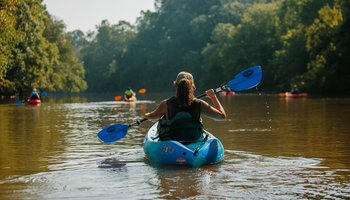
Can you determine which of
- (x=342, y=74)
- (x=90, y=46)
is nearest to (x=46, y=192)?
(x=342, y=74)

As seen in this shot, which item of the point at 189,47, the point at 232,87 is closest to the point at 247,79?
the point at 232,87

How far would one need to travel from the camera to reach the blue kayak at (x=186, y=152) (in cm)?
963

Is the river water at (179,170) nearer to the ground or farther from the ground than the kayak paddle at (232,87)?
nearer to the ground

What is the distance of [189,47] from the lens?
10275 centimetres

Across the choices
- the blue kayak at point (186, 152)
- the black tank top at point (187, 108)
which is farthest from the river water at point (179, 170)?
the black tank top at point (187, 108)

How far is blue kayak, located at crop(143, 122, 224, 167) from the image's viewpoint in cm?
963

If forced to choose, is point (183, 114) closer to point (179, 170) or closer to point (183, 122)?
point (183, 122)

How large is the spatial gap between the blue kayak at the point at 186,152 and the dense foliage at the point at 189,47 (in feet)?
71.6

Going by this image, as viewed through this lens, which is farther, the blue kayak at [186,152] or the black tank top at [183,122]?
the black tank top at [183,122]

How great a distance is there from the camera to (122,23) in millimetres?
144000

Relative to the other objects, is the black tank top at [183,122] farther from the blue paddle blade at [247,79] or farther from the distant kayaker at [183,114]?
the blue paddle blade at [247,79]

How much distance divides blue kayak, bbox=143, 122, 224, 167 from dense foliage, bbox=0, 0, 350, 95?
21.8 metres

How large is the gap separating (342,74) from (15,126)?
33.0 m

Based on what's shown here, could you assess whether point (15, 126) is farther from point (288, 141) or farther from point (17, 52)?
point (17, 52)
